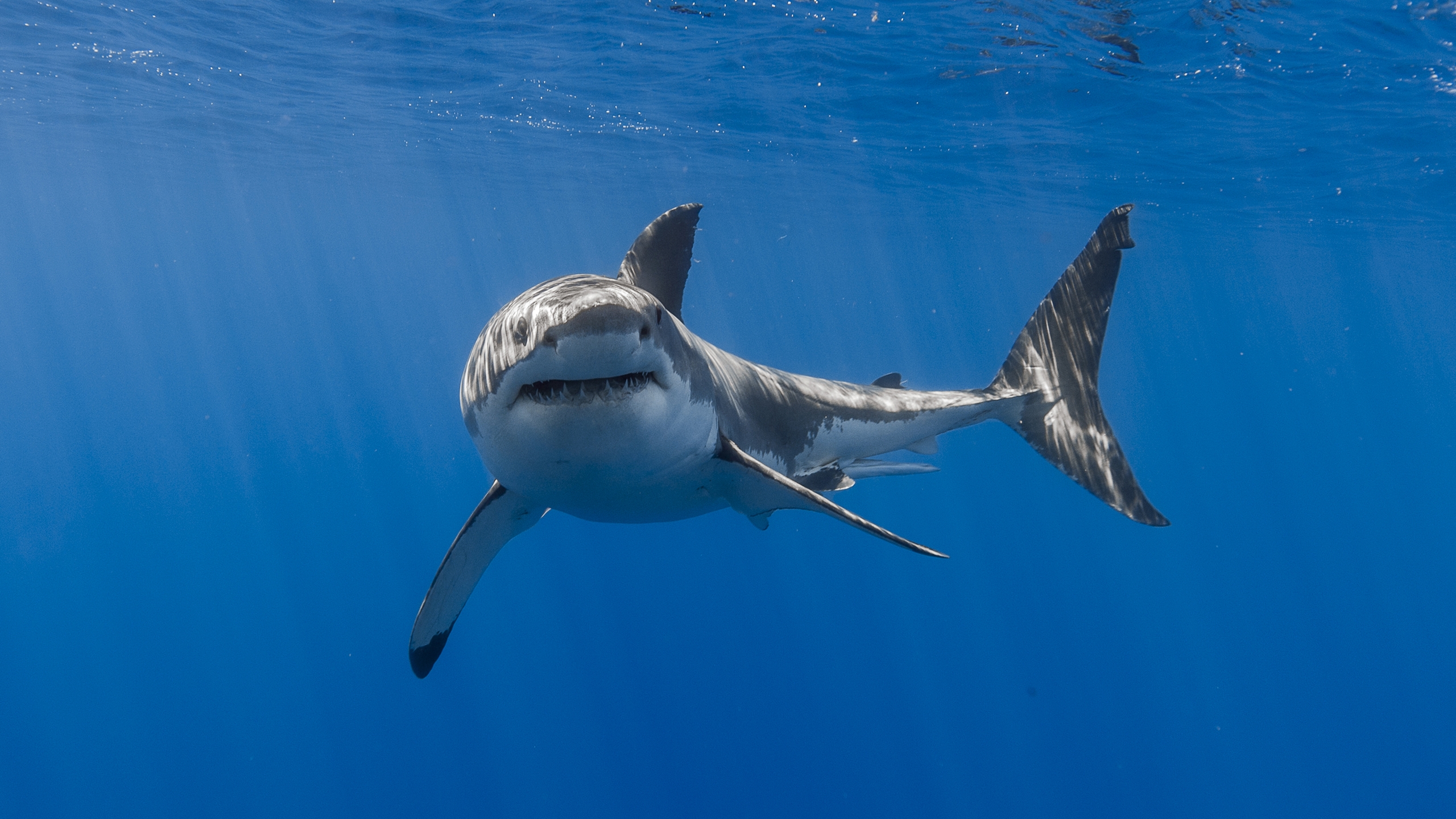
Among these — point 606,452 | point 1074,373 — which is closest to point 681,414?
point 606,452

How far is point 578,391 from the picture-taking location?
2.84m

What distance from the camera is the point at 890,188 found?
2962 cm

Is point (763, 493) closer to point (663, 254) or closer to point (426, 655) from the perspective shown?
point (663, 254)

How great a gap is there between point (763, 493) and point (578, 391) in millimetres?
1531

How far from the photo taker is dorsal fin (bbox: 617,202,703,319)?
5.37 metres

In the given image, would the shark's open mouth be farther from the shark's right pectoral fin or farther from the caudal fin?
the caudal fin

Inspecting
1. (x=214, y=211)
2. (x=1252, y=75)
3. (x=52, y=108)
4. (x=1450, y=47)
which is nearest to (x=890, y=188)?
(x=1252, y=75)

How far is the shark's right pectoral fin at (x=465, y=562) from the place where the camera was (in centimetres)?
452

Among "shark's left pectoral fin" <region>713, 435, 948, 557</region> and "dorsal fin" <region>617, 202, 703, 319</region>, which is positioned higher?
"dorsal fin" <region>617, 202, 703, 319</region>

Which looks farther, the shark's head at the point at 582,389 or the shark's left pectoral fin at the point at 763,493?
the shark's left pectoral fin at the point at 763,493

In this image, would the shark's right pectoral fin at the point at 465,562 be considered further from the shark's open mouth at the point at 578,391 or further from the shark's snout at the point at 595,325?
the shark's snout at the point at 595,325

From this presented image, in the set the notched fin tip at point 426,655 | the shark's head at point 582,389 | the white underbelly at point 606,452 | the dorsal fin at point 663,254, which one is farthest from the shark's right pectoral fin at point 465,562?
the dorsal fin at point 663,254

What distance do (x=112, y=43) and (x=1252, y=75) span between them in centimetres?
2215

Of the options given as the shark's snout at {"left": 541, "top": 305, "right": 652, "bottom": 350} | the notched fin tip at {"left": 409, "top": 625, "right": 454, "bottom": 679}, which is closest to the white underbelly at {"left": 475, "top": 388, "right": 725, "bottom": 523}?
the shark's snout at {"left": 541, "top": 305, "right": 652, "bottom": 350}
